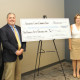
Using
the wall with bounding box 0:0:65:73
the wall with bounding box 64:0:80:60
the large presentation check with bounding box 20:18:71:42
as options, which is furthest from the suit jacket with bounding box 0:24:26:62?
the wall with bounding box 64:0:80:60

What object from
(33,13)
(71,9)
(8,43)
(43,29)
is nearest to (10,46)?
(8,43)

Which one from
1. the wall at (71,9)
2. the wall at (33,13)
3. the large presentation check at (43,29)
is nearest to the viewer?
the large presentation check at (43,29)

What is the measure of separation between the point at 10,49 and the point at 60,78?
155 centimetres

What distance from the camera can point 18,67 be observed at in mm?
2582

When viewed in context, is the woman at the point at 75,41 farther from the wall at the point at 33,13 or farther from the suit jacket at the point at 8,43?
the suit jacket at the point at 8,43

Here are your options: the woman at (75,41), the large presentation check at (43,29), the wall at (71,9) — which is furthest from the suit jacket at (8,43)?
the wall at (71,9)

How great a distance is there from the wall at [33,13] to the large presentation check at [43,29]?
61cm

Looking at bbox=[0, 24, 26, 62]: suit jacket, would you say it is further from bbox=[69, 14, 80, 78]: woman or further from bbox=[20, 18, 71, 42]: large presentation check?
bbox=[69, 14, 80, 78]: woman

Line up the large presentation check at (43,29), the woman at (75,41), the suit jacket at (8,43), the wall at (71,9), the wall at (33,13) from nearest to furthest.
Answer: the suit jacket at (8,43), the large presentation check at (43,29), the wall at (33,13), the woman at (75,41), the wall at (71,9)

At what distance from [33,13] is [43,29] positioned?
0.94 meters

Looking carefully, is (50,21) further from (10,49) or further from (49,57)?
(49,57)

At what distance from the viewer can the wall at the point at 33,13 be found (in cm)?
297

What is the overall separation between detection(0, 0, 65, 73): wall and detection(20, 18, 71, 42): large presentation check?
0.61 metres

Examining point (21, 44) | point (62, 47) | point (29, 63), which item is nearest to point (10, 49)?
point (21, 44)
